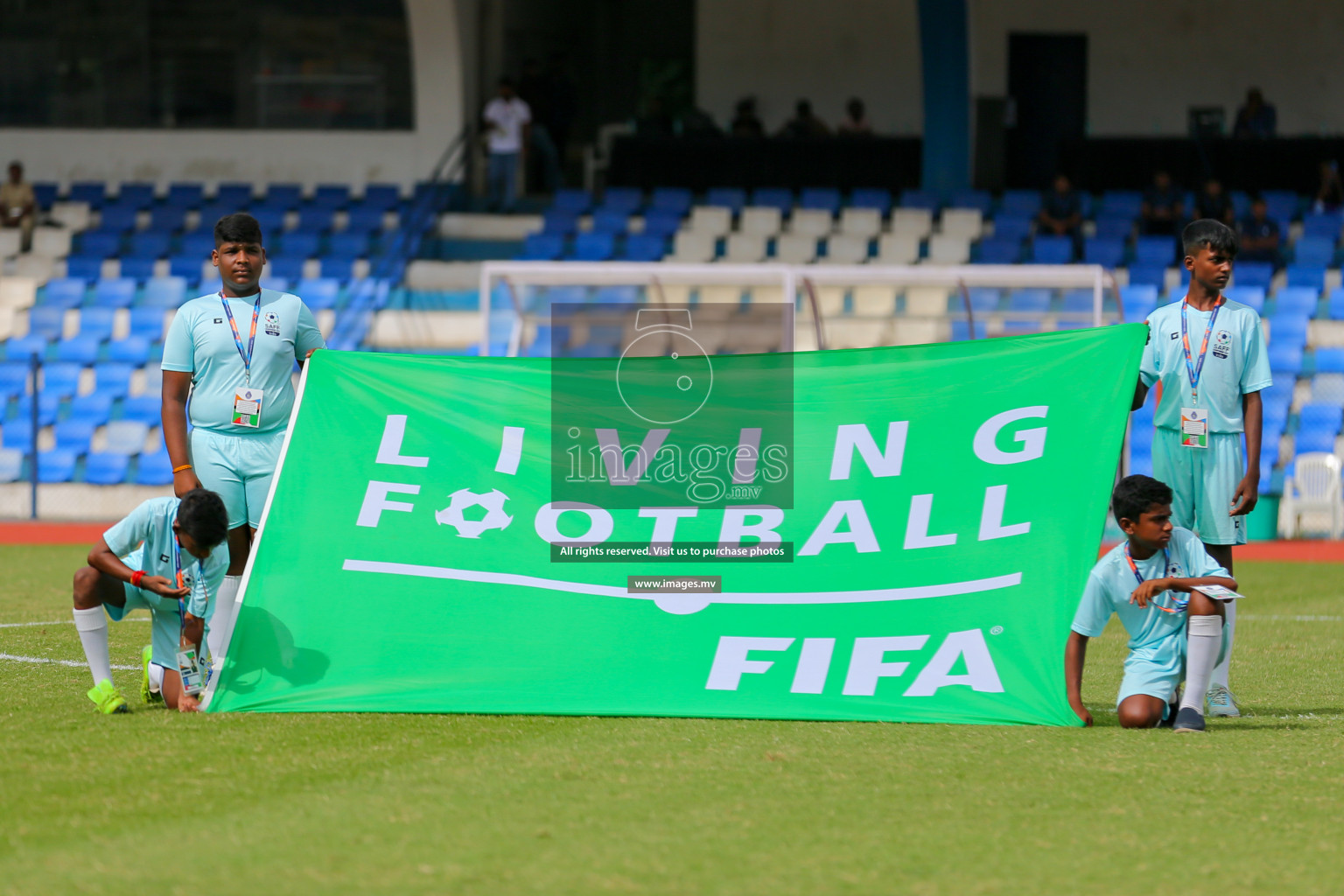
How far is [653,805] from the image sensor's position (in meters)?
4.29

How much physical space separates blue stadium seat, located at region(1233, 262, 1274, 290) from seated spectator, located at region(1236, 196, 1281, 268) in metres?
0.18

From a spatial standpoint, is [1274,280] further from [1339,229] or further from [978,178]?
[978,178]

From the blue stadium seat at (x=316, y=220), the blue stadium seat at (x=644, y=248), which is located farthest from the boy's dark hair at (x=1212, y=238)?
the blue stadium seat at (x=316, y=220)

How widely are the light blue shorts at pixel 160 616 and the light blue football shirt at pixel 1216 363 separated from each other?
367 centimetres

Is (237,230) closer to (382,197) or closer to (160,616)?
(160,616)

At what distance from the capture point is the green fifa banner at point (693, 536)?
550 centimetres

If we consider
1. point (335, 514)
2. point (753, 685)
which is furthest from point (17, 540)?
point (753, 685)

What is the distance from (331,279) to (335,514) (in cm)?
1317

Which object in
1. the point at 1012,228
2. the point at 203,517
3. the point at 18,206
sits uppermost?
the point at 18,206

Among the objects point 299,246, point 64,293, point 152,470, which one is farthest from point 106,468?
point 299,246

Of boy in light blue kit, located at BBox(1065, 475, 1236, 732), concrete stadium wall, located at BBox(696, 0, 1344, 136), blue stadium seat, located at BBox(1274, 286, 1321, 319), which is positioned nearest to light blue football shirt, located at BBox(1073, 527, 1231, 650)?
boy in light blue kit, located at BBox(1065, 475, 1236, 732)

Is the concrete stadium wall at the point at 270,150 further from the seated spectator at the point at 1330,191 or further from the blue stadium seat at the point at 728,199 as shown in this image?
the seated spectator at the point at 1330,191

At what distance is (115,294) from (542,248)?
5050 millimetres

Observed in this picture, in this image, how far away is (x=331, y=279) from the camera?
1858 centimetres
